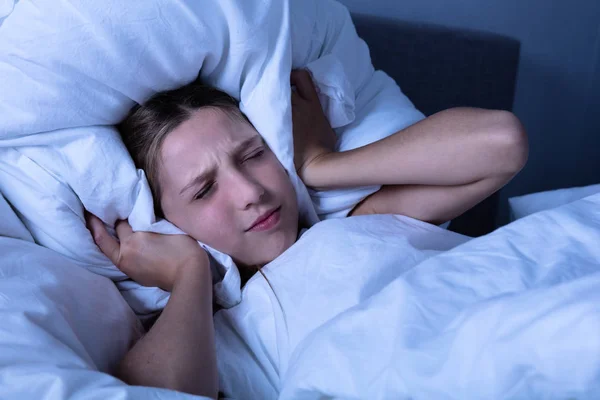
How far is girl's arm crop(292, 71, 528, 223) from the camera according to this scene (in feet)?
2.91

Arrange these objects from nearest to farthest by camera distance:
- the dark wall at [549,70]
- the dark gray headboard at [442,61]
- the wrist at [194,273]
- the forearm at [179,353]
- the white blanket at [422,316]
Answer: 1. the white blanket at [422,316]
2. the forearm at [179,353]
3. the wrist at [194,273]
4. the dark gray headboard at [442,61]
5. the dark wall at [549,70]

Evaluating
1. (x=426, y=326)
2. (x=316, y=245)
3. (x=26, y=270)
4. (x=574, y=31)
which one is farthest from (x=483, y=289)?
(x=574, y=31)

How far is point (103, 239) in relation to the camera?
96 centimetres

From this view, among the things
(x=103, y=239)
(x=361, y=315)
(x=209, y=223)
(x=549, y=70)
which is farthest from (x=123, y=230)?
(x=549, y=70)

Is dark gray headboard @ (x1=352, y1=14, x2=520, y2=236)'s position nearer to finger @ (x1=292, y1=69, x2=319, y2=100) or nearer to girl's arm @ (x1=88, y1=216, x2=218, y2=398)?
finger @ (x1=292, y1=69, x2=319, y2=100)

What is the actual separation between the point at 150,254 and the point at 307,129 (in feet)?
1.13

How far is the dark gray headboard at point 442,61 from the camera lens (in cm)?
149

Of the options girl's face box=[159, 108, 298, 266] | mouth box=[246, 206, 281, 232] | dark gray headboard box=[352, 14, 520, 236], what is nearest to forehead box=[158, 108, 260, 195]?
girl's face box=[159, 108, 298, 266]

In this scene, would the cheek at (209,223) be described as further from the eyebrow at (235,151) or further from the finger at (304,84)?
the finger at (304,84)

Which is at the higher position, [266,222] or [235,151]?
[235,151]

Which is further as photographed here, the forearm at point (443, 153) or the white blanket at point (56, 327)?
the forearm at point (443, 153)

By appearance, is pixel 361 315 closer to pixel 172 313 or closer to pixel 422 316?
pixel 422 316

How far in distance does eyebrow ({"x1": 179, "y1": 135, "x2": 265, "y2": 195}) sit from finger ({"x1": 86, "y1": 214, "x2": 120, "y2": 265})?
0.14 metres

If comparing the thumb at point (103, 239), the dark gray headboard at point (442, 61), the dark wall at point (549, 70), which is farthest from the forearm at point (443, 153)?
the dark wall at point (549, 70)
